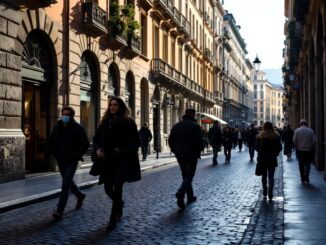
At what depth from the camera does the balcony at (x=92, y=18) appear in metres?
19.9

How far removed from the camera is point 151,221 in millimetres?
8250

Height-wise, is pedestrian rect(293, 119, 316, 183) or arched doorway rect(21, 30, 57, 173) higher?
arched doorway rect(21, 30, 57, 173)

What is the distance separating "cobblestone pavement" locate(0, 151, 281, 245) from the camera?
6.89 meters

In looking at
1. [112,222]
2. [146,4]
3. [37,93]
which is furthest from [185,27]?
[112,222]

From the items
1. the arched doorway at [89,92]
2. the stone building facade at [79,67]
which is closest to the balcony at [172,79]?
the stone building facade at [79,67]

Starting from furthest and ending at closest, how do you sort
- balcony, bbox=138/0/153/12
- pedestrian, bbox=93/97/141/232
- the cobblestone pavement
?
balcony, bbox=138/0/153/12 → pedestrian, bbox=93/97/141/232 → the cobblestone pavement

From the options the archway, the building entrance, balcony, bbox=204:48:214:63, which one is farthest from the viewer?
balcony, bbox=204:48:214:63

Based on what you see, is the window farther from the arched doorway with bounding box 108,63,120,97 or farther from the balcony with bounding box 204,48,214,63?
the balcony with bounding box 204,48,214,63

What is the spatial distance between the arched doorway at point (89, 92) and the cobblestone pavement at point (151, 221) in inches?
327

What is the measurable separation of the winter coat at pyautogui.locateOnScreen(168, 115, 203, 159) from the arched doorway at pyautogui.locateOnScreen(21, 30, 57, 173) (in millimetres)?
6939

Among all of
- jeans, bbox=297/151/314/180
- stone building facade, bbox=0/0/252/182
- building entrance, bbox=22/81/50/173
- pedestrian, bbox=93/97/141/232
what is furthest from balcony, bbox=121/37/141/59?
pedestrian, bbox=93/97/141/232

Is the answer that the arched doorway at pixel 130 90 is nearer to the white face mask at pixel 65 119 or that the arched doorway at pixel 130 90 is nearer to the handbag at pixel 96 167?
the white face mask at pixel 65 119

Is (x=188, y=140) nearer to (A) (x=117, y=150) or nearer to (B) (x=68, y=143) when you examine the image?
(B) (x=68, y=143)

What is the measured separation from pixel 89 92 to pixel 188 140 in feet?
38.9
